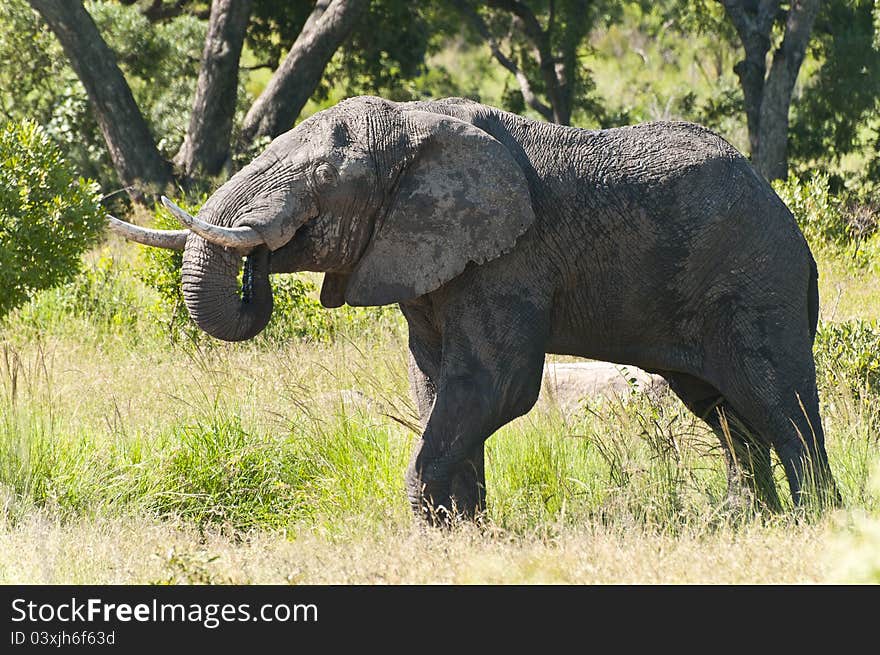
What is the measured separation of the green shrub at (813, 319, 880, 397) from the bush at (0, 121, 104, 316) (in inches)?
192

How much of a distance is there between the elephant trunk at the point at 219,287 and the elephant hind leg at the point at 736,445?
212 centimetres

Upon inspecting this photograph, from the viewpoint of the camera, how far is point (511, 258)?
6.07 metres

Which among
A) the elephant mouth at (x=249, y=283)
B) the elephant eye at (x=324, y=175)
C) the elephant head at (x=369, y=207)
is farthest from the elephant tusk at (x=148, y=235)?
the elephant eye at (x=324, y=175)

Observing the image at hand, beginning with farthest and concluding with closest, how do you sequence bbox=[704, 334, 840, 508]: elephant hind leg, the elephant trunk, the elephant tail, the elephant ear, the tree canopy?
the tree canopy < the elephant tail < bbox=[704, 334, 840, 508]: elephant hind leg < the elephant ear < the elephant trunk

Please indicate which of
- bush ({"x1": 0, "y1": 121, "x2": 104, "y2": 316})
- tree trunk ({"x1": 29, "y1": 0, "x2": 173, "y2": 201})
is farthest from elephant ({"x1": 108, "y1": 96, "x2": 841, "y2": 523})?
tree trunk ({"x1": 29, "y1": 0, "x2": 173, "y2": 201})

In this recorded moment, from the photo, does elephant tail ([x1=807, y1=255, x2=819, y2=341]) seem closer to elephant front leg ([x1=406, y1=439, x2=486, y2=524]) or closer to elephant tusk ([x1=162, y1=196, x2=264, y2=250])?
elephant front leg ([x1=406, y1=439, x2=486, y2=524])

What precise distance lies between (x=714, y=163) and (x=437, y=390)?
5.16ft

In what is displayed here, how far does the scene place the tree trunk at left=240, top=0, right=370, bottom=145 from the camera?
15992mm

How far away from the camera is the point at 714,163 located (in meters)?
6.25

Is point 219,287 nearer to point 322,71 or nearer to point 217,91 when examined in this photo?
point 217,91

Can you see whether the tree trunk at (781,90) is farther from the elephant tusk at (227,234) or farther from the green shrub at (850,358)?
the elephant tusk at (227,234)

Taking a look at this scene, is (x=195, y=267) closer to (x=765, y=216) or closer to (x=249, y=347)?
(x=765, y=216)
